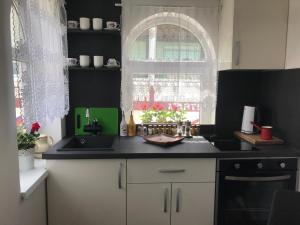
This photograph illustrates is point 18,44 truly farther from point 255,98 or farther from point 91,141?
point 255,98

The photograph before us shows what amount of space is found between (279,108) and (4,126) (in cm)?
204

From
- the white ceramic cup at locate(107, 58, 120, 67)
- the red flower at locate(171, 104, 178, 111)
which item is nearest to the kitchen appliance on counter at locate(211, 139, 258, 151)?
the red flower at locate(171, 104, 178, 111)

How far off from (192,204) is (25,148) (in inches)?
49.9

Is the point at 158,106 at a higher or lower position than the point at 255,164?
higher

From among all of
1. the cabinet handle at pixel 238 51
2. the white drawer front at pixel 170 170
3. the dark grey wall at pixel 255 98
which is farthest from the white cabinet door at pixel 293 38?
the white drawer front at pixel 170 170

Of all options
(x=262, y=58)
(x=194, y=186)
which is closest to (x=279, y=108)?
(x=262, y=58)

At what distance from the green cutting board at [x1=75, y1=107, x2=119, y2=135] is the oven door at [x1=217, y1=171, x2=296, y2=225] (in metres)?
1.08

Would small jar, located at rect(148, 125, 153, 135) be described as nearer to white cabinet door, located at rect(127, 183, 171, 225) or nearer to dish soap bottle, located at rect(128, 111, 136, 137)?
dish soap bottle, located at rect(128, 111, 136, 137)

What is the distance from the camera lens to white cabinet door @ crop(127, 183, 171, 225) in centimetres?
194

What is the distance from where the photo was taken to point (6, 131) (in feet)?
4.50

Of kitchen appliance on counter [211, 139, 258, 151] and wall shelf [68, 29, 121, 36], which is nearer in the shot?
kitchen appliance on counter [211, 139, 258, 151]

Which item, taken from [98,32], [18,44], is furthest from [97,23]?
[18,44]

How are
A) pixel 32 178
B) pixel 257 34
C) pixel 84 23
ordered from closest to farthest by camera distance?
pixel 32 178, pixel 257 34, pixel 84 23

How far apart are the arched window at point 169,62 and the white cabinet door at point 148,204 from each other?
0.79m
